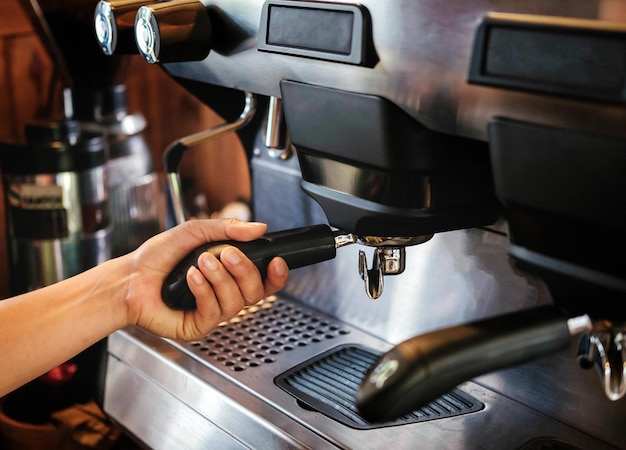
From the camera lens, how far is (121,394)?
0.92m

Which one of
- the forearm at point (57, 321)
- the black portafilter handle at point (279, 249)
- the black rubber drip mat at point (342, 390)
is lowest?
the black rubber drip mat at point (342, 390)

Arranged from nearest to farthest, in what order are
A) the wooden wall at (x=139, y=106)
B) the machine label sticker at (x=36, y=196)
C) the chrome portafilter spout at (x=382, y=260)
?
1. the chrome portafilter spout at (x=382, y=260)
2. the machine label sticker at (x=36, y=196)
3. the wooden wall at (x=139, y=106)

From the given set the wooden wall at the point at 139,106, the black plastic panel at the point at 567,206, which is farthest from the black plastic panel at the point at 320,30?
the wooden wall at the point at 139,106

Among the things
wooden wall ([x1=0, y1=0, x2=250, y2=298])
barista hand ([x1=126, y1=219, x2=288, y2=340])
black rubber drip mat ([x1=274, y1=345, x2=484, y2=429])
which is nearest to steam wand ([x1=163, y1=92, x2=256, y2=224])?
barista hand ([x1=126, y1=219, x2=288, y2=340])

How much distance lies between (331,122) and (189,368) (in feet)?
1.19

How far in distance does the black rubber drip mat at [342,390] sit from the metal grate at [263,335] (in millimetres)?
42

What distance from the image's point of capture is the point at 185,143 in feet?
3.00

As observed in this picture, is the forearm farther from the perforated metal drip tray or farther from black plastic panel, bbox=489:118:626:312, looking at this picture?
black plastic panel, bbox=489:118:626:312

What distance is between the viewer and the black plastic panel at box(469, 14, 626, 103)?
1.44 feet

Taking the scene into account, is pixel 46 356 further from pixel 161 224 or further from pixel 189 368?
pixel 161 224

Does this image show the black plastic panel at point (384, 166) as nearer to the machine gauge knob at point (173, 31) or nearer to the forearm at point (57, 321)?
the machine gauge knob at point (173, 31)

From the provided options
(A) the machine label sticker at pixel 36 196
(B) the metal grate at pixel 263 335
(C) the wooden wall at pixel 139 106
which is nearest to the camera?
(B) the metal grate at pixel 263 335

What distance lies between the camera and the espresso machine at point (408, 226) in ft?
1.57

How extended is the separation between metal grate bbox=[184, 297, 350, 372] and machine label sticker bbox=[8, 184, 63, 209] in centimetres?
34
